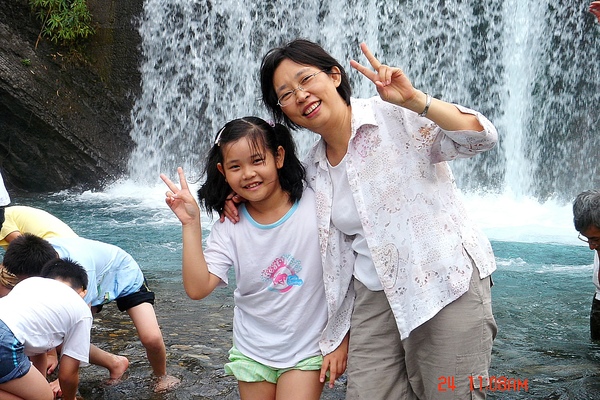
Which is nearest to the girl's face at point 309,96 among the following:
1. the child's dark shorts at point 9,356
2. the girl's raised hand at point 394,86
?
the girl's raised hand at point 394,86

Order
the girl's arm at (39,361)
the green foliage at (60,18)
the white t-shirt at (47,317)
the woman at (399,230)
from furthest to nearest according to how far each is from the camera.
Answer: the green foliage at (60,18)
the girl's arm at (39,361)
the white t-shirt at (47,317)
the woman at (399,230)

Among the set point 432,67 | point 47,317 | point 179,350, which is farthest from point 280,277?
point 432,67

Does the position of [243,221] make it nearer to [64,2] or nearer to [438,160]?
[438,160]

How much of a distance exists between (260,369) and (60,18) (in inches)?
382

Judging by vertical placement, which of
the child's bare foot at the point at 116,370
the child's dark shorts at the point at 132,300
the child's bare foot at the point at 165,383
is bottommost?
the child's bare foot at the point at 165,383

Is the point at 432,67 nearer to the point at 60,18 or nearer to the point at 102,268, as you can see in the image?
the point at 60,18

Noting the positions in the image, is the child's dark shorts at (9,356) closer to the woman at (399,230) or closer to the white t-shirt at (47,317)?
the white t-shirt at (47,317)

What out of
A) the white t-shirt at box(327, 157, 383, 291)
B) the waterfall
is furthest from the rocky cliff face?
the white t-shirt at box(327, 157, 383, 291)

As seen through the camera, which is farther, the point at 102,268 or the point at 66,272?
the point at 102,268

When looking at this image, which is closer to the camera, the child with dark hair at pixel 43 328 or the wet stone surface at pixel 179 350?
the child with dark hair at pixel 43 328

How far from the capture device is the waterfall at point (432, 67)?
459 inches

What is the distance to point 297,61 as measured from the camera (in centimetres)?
261

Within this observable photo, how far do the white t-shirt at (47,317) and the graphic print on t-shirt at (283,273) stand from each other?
3.40 ft

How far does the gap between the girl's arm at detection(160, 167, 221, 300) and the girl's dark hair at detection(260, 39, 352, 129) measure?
0.43 metres
